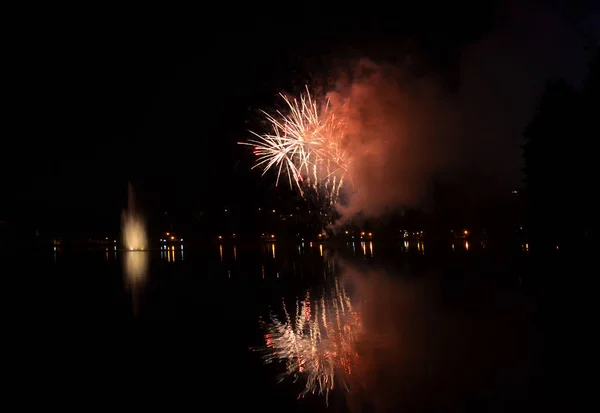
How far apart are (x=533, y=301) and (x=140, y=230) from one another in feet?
139

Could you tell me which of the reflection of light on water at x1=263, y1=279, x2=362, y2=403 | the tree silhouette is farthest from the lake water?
the tree silhouette

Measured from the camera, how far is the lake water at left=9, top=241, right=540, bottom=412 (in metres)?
6.56

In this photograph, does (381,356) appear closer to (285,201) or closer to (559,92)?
(559,92)

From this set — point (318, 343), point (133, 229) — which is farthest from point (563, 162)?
point (133, 229)

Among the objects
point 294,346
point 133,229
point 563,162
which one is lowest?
point 294,346

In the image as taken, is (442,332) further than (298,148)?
No

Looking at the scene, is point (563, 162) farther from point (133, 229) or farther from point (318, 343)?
point (133, 229)

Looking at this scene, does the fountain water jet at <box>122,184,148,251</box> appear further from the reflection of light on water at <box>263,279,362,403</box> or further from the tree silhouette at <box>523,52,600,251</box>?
the reflection of light on water at <box>263,279,362,403</box>

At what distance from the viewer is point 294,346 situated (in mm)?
9195

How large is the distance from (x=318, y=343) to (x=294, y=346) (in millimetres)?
380

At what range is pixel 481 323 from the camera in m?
10.3

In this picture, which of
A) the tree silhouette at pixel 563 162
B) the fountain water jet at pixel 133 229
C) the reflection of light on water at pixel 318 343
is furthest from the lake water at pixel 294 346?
the fountain water jet at pixel 133 229

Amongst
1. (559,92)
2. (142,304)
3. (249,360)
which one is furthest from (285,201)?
(249,360)

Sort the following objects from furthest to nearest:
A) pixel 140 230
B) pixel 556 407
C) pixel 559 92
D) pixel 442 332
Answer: pixel 140 230
pixel 559 92
pixel 442 332
pixel 556 407
